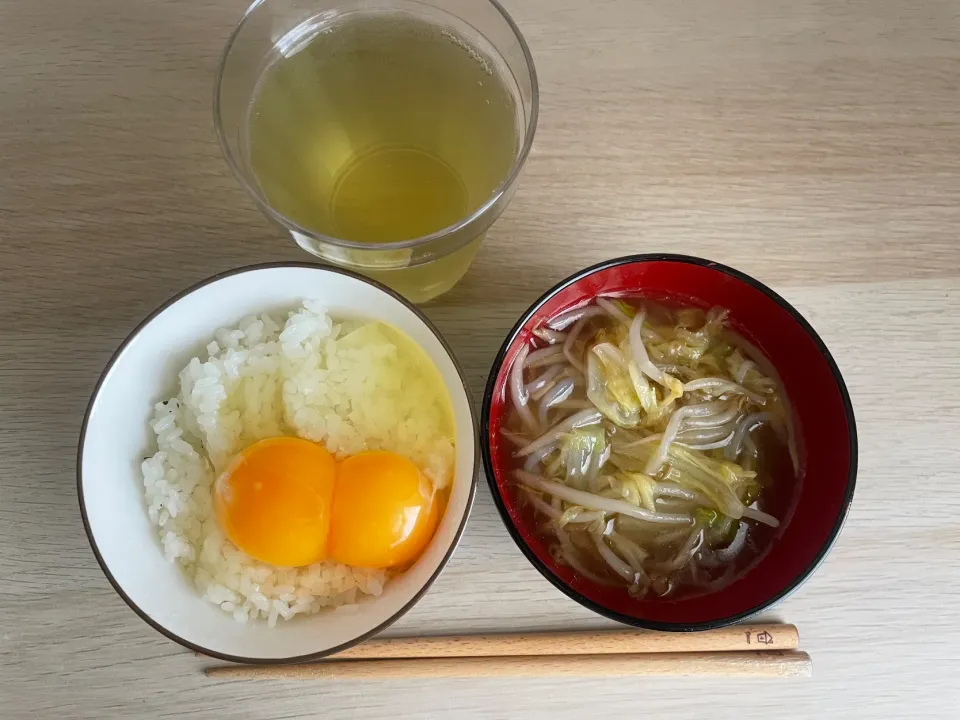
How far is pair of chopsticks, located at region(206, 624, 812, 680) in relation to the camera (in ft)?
4.06

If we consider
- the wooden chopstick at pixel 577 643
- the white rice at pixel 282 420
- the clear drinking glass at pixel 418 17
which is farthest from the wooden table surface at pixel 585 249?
the clear drinking glass at pixel 418 17

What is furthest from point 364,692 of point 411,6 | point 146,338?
point 411,6

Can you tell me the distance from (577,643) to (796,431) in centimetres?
52

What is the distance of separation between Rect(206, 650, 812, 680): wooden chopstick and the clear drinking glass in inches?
26.0

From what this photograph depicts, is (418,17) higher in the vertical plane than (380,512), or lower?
higher

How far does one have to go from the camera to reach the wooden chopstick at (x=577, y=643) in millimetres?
1241

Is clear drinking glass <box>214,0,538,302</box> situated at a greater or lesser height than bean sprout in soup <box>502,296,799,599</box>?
greater

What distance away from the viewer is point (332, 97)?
122cm

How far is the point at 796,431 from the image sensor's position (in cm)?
124

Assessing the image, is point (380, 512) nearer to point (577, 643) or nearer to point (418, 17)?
point (577, 643)

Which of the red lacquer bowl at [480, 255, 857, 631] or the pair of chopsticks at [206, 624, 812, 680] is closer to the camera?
the red lacquer bowl at [480, 255, 857, 631]

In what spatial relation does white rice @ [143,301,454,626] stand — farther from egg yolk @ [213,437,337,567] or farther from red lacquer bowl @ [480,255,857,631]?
red lacquer bowl @ [480,255,857,631]

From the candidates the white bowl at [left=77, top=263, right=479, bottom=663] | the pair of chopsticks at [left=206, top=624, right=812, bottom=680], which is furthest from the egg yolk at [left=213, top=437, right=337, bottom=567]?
the pair of chopsticks at [left=206, top=624, right=812, bottom=680]

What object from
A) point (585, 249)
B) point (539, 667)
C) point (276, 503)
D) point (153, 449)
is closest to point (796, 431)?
point (585, 249)
